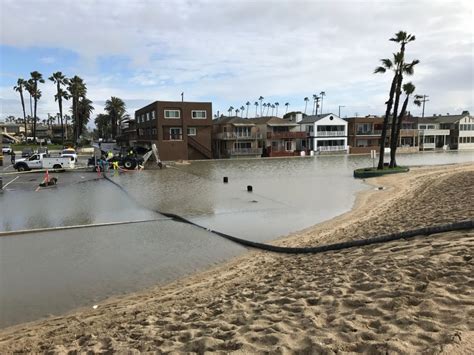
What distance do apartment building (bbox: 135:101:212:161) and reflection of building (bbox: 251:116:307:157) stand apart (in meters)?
12.2

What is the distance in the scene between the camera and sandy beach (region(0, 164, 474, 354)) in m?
4.30

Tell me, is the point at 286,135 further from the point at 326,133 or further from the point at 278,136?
the point at 326,133

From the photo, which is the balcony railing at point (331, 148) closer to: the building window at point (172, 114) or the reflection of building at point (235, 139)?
the reflection of building at point (235, 139)

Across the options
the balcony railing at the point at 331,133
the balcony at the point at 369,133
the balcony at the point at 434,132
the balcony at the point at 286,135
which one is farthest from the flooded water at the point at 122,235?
the balcony at the point at 434,132

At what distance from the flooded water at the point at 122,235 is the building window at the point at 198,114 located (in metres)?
36.3

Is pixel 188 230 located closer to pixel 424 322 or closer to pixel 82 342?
pixel 82 342

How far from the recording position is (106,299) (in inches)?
314

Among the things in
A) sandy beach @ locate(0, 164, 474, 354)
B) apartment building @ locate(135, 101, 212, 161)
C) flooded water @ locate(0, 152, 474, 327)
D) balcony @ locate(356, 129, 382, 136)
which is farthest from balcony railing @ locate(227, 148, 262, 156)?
sandy beach @ locate(0, 164, 474, 354)

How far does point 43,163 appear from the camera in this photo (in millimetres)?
38500

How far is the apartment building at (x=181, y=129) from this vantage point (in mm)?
58469

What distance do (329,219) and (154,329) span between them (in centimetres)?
1088

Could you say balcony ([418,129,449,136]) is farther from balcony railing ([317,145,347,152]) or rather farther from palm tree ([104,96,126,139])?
palm tree ([104,96,126,139])

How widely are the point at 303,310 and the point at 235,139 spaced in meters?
60.9

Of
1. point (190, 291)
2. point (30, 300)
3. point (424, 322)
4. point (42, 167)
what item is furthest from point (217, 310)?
point (42, 167)
